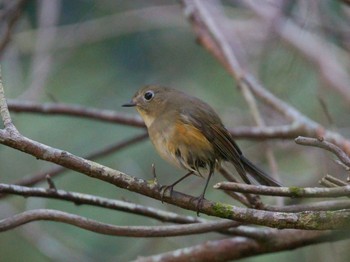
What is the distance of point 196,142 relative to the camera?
344 cm

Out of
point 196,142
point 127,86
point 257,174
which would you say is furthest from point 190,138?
point 127,86

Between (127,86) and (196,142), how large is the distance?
11.8ft

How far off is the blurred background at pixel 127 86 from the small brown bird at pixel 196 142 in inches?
38.5

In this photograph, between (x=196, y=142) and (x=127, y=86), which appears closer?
(x=196, y=142)

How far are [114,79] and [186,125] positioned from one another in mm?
3546

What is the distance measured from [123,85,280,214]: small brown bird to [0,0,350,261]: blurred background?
98cm

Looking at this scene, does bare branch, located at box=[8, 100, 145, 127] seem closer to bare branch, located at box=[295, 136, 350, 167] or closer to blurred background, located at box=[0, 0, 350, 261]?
blurred background, located at box=[0, 0, 350, 261]

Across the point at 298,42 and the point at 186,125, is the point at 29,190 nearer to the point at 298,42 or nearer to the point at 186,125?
the point at 186,125

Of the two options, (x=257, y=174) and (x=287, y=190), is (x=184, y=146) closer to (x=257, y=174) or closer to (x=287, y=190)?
(x=257, y=174)

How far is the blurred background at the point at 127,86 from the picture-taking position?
5207mm

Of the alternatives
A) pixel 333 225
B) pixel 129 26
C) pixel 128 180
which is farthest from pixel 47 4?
pixel 333 225

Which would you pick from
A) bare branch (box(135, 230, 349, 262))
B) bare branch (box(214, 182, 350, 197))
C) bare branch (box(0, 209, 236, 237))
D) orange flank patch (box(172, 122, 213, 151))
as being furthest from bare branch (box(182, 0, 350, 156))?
bare branch (box(214, 182, 350, 197))

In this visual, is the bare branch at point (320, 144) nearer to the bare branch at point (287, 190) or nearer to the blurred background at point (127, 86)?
the bare branch at point (287, 190)

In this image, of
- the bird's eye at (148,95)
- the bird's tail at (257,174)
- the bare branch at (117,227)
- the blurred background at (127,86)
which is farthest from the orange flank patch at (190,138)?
the blurred background at (127,86)
